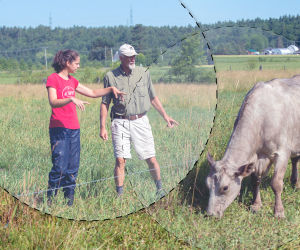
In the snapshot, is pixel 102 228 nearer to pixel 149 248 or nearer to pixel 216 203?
pixel 149 248

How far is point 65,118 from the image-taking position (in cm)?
315

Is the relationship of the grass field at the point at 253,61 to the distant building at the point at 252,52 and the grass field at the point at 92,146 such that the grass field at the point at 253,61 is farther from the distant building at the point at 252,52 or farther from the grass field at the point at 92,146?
the grass field at the point at 92,146

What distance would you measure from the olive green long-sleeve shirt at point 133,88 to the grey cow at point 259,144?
2.73ft

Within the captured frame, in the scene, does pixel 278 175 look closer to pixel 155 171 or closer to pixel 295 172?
pixel 295 172

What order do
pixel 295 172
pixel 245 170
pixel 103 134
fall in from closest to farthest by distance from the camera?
pixel 245 170, pixel 103 134, pixel 295 172

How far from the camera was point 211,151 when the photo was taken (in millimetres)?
3570

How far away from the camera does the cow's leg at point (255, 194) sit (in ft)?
11.0

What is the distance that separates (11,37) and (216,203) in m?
2.53

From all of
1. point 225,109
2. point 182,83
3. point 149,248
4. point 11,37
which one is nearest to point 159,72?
point 182,83

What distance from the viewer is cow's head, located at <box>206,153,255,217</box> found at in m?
3.09

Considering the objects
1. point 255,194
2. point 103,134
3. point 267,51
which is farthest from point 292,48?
point 103,134

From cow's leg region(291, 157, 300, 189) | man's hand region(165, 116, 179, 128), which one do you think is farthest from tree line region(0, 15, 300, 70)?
cow's leg region(291, 157, 300, 189)

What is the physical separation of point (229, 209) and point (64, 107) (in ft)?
6.35

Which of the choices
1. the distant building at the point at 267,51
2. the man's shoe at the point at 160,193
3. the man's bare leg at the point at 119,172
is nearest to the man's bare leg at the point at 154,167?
the man's shoe at the point at 160,193
